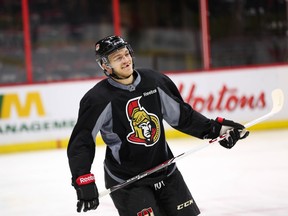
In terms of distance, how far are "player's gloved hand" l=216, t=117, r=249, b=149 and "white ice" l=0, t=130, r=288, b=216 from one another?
32.2 inches

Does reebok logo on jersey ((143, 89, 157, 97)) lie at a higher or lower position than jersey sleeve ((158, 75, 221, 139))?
higher

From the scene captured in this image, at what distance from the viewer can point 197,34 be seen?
26.2ft

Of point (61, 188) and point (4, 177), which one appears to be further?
point (4, 177)

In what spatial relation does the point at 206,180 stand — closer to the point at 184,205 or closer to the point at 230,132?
the point at 230,132

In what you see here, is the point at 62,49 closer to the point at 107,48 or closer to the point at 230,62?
the point at 230,62

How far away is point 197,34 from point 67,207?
4411mm

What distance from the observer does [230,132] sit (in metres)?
2.77

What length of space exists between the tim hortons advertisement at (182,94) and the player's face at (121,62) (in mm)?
4231

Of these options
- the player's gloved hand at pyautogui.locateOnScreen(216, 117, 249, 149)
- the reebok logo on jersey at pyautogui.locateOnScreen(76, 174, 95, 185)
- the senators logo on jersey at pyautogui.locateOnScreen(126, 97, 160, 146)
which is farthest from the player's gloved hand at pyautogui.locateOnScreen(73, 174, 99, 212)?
the player's gloved hand at pyautogui.locateOnScreen(216, 117, 249, 149)

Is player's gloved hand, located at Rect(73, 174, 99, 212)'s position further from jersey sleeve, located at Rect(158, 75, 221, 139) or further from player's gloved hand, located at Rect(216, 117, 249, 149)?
player's gloved hand, located at Rect(216, 117, 249, 149)

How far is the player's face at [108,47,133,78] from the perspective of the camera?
260 cm

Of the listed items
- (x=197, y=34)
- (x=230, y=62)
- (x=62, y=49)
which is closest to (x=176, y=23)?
(x=197, y=34)

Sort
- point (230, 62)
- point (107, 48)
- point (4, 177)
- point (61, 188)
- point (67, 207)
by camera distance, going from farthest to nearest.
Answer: point (230, 62), point (4, 177), point (61, 188), point (67, 207), point (107, 48)

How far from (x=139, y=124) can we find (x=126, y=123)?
0.06 metres
